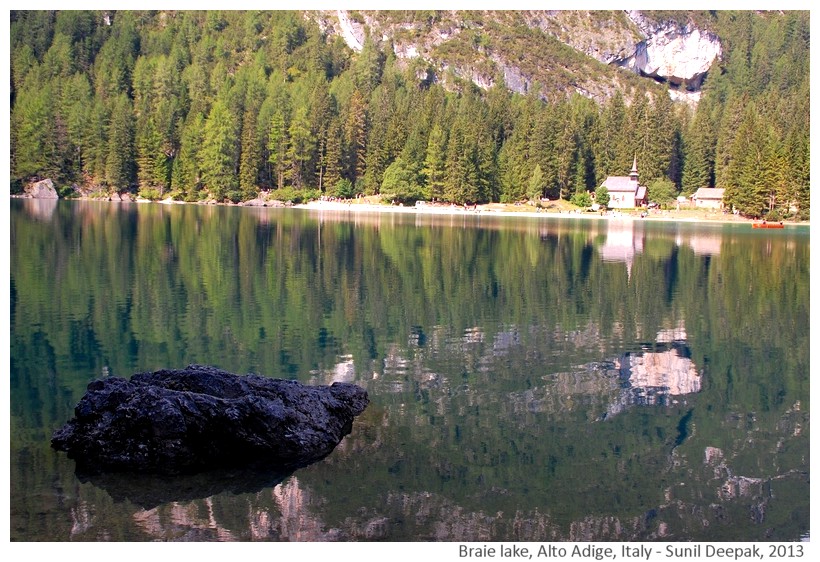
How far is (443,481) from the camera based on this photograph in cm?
877

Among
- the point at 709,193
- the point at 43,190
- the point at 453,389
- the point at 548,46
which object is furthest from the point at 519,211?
the point at 548,46

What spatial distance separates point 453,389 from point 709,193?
3032 inches

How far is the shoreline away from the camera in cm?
7288

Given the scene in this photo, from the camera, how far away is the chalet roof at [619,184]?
3260 inches

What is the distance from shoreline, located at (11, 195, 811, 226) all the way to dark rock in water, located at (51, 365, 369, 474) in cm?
6354

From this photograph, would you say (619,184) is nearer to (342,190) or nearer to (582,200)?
(582,200)

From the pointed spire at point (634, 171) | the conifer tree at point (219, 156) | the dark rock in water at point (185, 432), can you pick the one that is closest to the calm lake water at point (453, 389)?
the dark rock in water at point (185, 432)

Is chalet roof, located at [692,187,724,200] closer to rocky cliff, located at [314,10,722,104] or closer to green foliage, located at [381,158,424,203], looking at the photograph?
green foliage, located at [381,158,424,203]

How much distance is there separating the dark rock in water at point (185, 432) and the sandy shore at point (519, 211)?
64528 millimetres

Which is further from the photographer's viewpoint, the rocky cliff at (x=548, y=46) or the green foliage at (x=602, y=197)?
the rocky cliff at (x=548, y=46)

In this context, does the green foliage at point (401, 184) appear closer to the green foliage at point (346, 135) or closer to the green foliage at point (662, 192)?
the green foliage at point (346, 135)

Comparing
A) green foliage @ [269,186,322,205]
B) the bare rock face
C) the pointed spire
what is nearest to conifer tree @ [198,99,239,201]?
green foliage @ [269,186,322,205]
